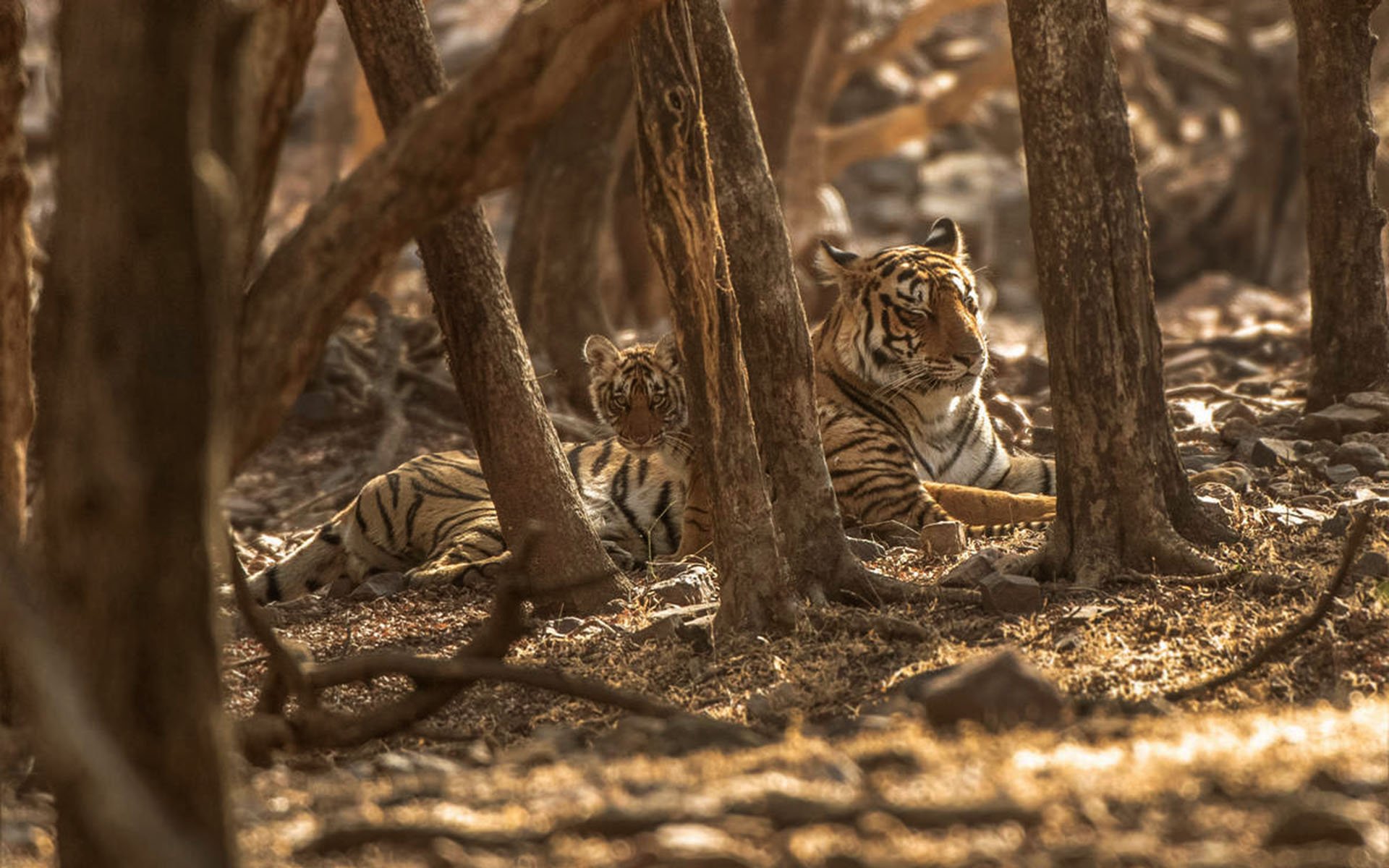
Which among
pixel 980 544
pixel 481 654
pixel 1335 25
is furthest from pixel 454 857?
pixel 1335 25

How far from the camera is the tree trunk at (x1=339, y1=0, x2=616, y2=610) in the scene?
5.88 metres

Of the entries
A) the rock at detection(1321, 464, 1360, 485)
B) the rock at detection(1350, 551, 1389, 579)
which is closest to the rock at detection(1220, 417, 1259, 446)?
the rock at detection(1321, 464, 1360, 485)

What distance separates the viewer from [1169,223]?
62.0 feet

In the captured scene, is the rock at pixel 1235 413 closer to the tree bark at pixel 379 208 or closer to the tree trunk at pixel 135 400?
the tree bark at pixel 379 208

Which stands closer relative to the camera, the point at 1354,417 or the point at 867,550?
the point at 867,550

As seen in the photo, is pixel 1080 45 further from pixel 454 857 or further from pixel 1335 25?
pixel 454 857

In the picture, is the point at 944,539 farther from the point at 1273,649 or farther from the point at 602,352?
the point at 1273,649

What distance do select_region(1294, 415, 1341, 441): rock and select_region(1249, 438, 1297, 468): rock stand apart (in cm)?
16

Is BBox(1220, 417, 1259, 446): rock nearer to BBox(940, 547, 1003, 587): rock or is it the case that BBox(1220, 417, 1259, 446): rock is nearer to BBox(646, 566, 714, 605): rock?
BBox(940, 547, 1003, 587): rock

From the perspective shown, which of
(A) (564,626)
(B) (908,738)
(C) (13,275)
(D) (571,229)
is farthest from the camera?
(D) (571,229)

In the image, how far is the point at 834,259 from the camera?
308 inches

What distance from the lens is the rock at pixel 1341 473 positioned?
670 centimetres

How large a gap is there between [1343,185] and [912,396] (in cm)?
200

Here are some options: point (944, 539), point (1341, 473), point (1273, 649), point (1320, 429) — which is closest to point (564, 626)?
point (944, 539)
